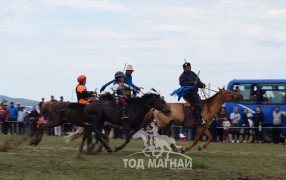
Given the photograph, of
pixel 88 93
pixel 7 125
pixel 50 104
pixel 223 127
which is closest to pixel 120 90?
pixel 88 93

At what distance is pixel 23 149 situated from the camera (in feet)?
64.1

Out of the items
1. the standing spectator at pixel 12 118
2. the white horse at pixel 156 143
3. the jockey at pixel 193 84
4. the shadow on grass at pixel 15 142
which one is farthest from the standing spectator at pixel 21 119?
the white horse at pixel 156 143

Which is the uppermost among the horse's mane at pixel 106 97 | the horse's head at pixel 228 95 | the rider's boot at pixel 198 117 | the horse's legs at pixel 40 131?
the horse's head at pixel 228 95

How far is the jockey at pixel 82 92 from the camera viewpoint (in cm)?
1878

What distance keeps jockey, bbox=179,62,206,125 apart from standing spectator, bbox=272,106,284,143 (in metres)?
11.7

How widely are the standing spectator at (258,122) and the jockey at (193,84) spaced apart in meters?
11.8

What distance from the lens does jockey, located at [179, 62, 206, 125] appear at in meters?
19.2

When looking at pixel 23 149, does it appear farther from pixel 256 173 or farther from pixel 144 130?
pixel 256 173

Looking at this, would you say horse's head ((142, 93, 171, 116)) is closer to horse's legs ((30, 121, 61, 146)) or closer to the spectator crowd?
horse's legs ((30, 121, 61, 146))

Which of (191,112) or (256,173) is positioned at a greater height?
(191,112)

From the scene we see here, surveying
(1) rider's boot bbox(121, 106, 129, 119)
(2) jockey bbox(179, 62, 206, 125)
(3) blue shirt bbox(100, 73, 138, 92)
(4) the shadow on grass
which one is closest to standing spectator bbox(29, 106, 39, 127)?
(4) the shadow on grass

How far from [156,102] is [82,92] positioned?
2.04 metres

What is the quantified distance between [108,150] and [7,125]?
1734 cm

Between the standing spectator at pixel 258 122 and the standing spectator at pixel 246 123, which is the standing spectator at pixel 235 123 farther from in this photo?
the standing spectator at pixel 258 122
